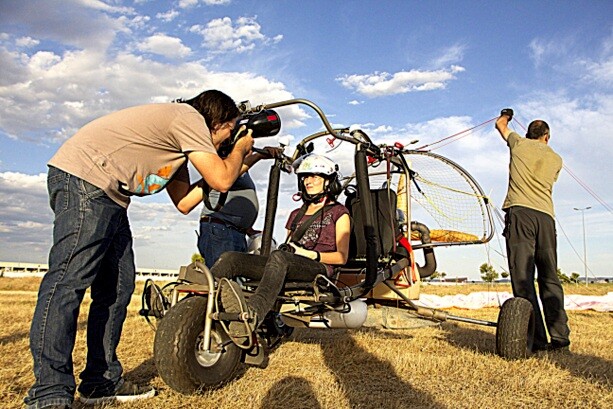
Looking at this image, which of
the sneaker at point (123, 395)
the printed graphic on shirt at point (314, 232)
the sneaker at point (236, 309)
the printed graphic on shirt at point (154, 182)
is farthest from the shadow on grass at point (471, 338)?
the printed graphic on shirt at point (154, 182)

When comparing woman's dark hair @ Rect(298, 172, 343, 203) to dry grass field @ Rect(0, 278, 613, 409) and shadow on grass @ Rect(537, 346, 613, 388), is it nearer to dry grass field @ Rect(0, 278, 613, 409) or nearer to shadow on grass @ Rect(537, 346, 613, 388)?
dry grass field @ Rect(0, 278, 613, 409)

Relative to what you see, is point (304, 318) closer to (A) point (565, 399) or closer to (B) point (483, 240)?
(A) point (565, 399)

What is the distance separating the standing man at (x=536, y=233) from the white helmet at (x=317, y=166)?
7.32 feet

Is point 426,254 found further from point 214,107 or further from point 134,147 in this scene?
point 134,147

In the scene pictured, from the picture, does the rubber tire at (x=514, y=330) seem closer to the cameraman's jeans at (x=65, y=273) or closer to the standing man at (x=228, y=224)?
the standing man at (x=228, y=224)

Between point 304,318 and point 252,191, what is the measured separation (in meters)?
1.74

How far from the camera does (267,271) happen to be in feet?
11.7

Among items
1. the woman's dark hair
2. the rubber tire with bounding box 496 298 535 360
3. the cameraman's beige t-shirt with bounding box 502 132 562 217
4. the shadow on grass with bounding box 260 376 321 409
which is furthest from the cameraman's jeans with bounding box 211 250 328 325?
the cameraman's beige t-shirt with bounding box 502 132 562 217

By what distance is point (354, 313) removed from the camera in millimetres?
4551

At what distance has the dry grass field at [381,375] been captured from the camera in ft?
11.0

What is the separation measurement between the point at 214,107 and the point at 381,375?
231cm

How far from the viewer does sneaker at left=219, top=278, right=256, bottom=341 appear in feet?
10.3

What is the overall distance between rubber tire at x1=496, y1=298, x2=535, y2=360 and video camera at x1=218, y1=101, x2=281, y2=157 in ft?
9.03

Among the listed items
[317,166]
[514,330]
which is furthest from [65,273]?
[514,330]
